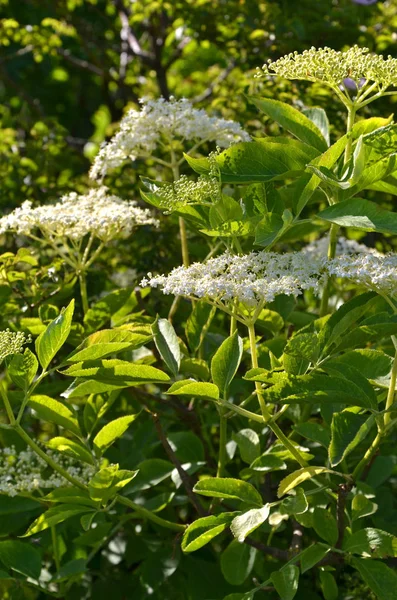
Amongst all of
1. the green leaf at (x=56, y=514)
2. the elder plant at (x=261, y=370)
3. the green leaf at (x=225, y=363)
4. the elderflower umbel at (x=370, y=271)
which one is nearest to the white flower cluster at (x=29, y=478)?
the elder plant at (x=261, y=370)

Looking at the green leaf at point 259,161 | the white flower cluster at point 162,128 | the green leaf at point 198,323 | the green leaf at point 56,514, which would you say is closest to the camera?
the green leaf at point 259,161

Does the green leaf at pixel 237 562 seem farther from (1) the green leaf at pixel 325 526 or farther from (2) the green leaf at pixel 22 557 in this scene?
(2) the green leaf at pixel 22 557

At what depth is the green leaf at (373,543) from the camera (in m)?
1.27

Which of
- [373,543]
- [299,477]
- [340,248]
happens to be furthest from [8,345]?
[340,248]

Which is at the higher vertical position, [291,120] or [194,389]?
[291,120]

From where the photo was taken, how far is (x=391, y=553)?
1266mm

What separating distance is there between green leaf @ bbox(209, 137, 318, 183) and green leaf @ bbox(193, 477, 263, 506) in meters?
0.43

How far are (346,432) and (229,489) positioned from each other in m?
0.19

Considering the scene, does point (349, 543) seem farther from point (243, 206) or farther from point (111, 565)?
point (111, 565)

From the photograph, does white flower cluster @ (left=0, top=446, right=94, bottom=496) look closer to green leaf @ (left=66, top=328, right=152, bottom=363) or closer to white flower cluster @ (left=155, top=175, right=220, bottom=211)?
green leaf @ (left=66, top=328, right=152, bottom=363)

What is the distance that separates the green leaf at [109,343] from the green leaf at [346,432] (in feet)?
1.01

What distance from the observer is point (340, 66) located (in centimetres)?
124

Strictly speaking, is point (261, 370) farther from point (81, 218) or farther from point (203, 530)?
point (81, 218)

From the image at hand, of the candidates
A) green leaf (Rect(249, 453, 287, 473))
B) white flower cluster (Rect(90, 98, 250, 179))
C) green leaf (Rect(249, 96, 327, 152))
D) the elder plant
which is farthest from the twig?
white flower cluster (Rect(90, 98, 250, 179))
